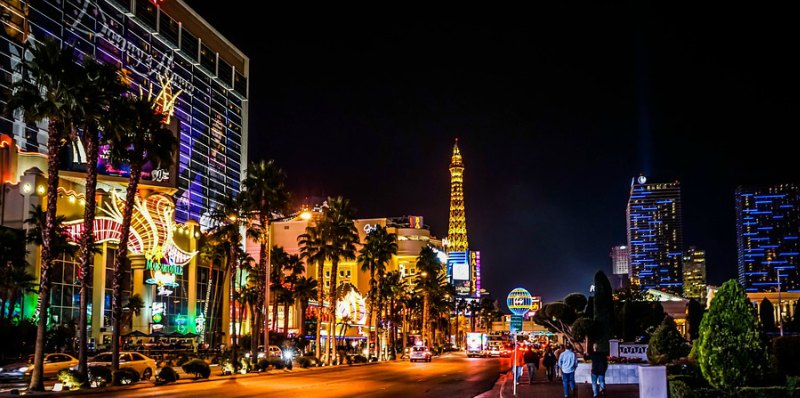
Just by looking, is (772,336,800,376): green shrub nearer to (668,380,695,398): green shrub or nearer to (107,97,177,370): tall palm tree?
(668,380,695,398): green shrub

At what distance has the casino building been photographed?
63.2 meters

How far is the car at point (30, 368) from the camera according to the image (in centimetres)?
3706

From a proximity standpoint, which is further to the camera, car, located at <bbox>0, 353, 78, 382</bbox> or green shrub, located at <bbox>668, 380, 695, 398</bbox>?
car, located at <bbox>0, 353, 78, 382</bbox>

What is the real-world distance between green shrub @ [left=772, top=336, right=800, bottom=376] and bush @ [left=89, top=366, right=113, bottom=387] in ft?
88.4

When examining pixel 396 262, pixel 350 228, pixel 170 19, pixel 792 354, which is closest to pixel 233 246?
pixel 350 228

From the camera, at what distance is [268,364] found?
50656mm

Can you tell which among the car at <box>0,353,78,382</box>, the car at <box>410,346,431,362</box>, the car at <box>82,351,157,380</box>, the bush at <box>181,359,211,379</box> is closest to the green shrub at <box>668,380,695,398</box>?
the car at <box>82,351,157,380</box>

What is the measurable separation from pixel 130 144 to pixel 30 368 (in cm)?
1171

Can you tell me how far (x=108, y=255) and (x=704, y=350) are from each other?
66131 millimetres

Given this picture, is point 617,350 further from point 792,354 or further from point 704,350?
point 704,350

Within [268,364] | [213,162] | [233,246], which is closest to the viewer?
[268,364]

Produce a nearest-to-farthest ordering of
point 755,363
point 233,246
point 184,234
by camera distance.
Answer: point 755,363 < point 233,246 < point 184,234

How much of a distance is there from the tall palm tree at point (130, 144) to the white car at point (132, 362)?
6.37 ft

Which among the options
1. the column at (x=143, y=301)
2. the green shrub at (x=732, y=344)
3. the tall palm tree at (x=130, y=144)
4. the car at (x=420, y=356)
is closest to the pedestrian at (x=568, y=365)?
the green shrub at (x=732, y=344)
